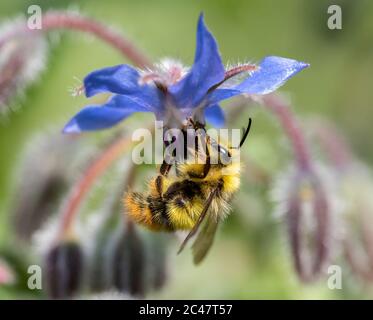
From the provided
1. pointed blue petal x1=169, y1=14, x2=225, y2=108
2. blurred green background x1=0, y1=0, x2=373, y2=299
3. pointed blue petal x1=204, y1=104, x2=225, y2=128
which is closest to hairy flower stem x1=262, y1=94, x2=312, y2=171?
pointed blue petal x1=204, y1=104, x2=225, y2=128

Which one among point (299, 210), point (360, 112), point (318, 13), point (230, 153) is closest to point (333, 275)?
point (299, 210)

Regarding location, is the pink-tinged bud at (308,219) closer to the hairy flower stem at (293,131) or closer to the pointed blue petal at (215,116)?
the hairy flower stem at (293,131)

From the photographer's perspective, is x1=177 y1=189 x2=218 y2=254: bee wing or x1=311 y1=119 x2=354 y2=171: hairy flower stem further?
x1=311 y1=119 x2=354 y2=171: hairy flower stem

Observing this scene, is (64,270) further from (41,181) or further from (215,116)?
(215,116)

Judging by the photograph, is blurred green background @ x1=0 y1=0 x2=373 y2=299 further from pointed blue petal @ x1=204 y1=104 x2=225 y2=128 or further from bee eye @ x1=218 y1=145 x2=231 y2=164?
bee eye @ x1=218 y1=145 x2=231 y2=164

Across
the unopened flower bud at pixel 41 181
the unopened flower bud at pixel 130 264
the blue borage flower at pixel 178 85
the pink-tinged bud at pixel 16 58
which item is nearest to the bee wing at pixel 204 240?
the blue borage flower at pixel 178 85

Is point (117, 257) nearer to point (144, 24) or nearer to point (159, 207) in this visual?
point (159, 207)
